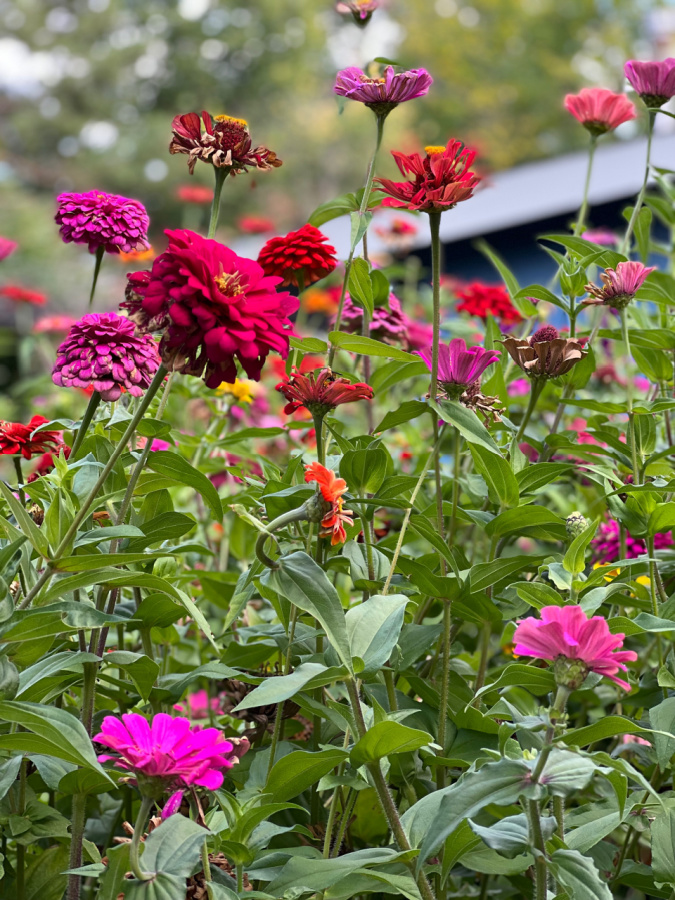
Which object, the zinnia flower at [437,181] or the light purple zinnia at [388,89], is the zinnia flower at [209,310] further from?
the light purple zinnia at [388,89]

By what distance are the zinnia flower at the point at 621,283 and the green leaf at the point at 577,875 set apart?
45 centimetres

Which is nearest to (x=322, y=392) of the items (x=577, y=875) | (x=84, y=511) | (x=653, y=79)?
(x=84, y=511)

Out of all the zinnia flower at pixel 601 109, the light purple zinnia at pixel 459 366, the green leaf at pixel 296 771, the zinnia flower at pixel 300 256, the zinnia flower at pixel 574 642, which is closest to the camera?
the zinnia flower at pixel 574 642

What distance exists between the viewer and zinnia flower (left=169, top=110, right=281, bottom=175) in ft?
2.52

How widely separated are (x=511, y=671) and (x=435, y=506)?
26 cm

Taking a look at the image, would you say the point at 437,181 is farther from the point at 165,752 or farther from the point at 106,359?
the point at 165,752

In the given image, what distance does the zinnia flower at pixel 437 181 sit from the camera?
71cm

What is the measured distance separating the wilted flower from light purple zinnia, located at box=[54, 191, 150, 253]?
0.32m

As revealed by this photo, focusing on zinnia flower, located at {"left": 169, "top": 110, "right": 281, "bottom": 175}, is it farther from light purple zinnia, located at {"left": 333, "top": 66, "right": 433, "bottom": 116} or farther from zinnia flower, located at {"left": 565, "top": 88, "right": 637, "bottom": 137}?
zinnia flower, located at {"left": 565, "top": 88, "right": 637, "bottom": 137}

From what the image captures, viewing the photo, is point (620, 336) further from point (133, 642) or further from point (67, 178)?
point (67, 178)

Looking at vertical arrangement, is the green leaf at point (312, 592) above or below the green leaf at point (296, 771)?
above

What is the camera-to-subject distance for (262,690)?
23.7 inches

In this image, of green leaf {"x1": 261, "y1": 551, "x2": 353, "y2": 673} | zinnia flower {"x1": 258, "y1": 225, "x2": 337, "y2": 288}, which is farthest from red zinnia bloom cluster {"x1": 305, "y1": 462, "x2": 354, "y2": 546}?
zinnia flower {"x1": 258, "y1": 225, "x2": 337, "y2": 288}

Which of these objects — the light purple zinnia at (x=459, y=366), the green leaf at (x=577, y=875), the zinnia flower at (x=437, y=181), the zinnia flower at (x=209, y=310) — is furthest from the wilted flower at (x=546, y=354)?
the green leaf at (x=577, y=875)
